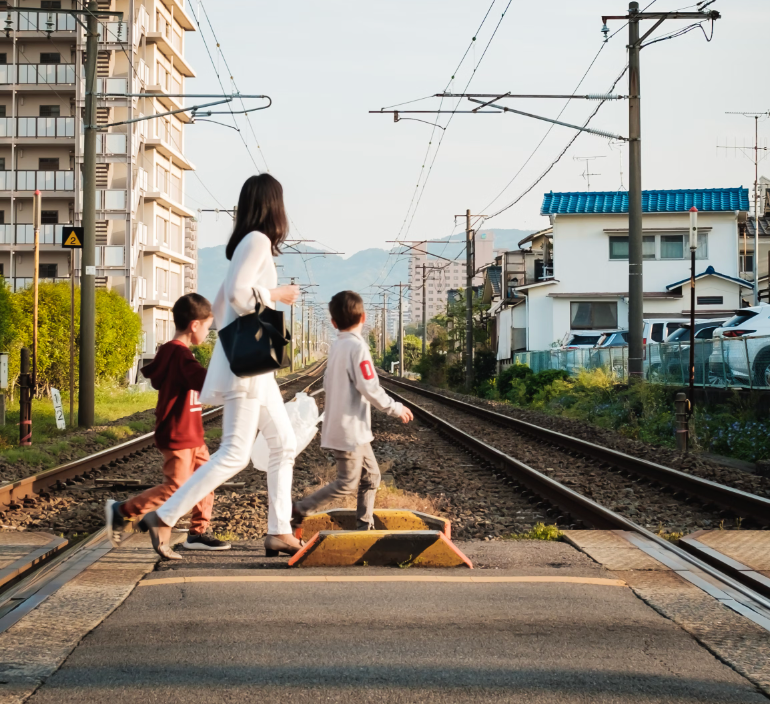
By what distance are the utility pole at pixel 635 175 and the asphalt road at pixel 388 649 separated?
16.4m

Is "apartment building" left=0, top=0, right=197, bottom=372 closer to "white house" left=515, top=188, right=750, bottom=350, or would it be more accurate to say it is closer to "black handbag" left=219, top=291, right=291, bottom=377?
"white house" left=515, top=188, right=750, bottom=350

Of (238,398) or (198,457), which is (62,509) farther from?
(238,398)

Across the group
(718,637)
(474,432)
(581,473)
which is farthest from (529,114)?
(718,637)

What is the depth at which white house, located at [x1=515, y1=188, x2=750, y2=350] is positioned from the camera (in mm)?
39812

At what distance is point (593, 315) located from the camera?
40.9m

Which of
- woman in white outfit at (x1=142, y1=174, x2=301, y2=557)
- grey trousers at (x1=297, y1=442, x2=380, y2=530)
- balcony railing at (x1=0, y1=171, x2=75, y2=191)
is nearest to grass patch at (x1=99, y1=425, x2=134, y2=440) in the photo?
grey trousers at (x1=297, y1=442, x2=380, y2=530)

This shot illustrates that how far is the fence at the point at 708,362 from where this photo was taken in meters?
16.6

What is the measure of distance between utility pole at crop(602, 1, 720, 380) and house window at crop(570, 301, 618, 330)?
780 inches

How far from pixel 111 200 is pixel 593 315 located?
74.1ft

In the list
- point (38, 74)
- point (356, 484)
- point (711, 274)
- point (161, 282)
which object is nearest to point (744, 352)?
point (356, 484)

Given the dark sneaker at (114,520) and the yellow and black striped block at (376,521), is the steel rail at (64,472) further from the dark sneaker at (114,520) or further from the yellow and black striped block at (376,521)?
the yellow and black striped block at (376,521)

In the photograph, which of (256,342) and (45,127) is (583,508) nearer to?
(256,342)

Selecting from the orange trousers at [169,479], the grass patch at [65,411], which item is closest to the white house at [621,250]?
the grass patch at [65,411]

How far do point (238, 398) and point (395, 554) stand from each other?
121cm
